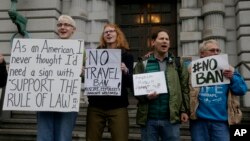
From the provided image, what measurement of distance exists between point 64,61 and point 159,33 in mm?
1452

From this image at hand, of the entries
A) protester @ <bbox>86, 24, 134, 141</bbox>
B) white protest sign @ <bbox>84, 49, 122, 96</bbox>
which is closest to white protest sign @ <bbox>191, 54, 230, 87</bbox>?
protester @ <bbox>86, 24, 134, 141</bbox>

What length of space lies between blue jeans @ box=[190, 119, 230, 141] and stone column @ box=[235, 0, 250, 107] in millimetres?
6034

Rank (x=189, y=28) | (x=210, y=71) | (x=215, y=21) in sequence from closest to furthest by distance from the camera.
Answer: (x=210, y=71), (x=215, y=21), (x=189, y=28)

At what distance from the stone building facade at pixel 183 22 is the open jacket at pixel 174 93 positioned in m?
6.00

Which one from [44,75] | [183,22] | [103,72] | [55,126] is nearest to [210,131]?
[103,72]

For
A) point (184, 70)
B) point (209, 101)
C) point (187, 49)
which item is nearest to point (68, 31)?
point (184, 70)

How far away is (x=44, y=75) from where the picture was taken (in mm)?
5461

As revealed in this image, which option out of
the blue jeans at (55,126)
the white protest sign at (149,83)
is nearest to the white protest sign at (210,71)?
the white protest sign at (149,83)

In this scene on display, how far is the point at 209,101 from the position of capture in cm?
526

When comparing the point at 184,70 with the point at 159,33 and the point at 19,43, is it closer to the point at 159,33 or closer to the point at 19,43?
the point at 159,33

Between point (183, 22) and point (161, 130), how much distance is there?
747 cm

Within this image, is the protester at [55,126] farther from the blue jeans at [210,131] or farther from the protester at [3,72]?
the blue jeans at [210,131]

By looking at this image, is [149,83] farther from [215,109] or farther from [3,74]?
[3,74]

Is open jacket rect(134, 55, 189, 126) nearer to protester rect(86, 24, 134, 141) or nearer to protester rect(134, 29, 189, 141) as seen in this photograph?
protester rect(134, 29, 189, 141)
